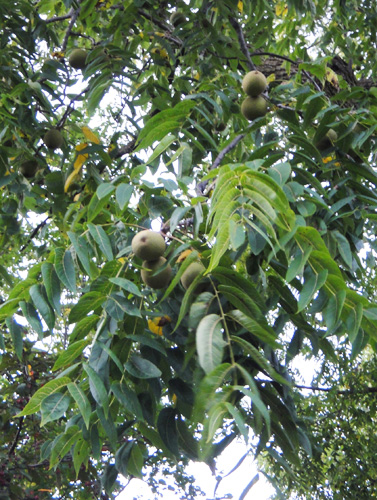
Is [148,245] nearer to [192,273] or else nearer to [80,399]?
[192,273]

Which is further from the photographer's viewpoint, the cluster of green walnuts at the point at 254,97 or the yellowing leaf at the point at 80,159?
the yellowing leaf at the point at 80,159

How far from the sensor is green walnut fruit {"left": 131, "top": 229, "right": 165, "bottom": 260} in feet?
5.73

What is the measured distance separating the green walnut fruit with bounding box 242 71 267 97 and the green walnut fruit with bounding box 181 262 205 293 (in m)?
0.99

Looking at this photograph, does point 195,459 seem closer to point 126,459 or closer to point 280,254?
point 126,459

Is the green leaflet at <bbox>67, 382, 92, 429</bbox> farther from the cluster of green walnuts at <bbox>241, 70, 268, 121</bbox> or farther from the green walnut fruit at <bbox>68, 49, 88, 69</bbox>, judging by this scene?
the green walnut fruit at <bbox>68, 49, 88, 69</bbox>

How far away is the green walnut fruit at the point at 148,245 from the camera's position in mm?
1746

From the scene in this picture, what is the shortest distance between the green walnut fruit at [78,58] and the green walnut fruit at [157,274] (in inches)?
80.5

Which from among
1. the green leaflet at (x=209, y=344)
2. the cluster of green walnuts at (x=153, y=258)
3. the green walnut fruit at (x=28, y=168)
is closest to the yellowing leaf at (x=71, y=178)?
the green walnut fruit at (x=28, y=168)

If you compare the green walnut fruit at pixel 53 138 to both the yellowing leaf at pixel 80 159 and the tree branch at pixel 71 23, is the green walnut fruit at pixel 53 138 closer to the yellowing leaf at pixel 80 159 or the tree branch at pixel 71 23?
the yellowing leaf at pixel 80 159

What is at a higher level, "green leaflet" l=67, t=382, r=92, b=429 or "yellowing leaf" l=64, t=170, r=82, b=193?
"yellowing leaf" l=64, t=170, r=82, b=193

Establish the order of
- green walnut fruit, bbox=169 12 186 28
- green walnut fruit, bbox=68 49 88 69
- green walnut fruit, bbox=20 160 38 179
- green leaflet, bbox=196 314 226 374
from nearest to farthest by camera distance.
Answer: green leaflet, bbox=196 314 226 374 < green walnut fruit, bbox=20 160 38 179 < green walnut fruit, bbox=68 49 88 69 < green walnut fruit, bbox=169 12 186 28

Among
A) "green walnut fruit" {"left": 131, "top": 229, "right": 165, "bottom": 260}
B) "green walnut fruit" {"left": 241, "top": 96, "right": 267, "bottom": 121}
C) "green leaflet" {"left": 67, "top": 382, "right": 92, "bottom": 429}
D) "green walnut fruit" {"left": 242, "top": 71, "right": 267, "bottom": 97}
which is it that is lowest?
"green leaflet" {"left": 67, "top": 382, "right": 92, "bottom": 429}

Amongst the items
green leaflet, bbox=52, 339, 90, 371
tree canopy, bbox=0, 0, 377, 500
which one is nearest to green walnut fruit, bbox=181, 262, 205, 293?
tree canopy, bbox=0, 0, 377, 500

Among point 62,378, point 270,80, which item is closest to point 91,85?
point 270,80
